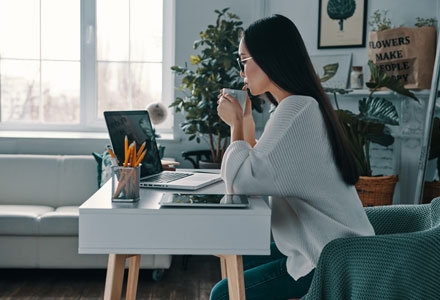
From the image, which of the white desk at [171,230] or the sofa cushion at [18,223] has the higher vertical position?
the white desk at [171,230]

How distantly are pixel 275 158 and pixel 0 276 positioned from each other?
8.45 ft

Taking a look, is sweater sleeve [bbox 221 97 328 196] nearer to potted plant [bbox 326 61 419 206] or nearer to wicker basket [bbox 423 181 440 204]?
potted plant [bbox 326 61 419 206]

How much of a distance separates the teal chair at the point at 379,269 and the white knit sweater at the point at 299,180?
0.13 m

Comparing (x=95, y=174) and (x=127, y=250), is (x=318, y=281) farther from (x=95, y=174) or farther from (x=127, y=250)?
(x=95, y=174)

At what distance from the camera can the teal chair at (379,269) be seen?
140 cm

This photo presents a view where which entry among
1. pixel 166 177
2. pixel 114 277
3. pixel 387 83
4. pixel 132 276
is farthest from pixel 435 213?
pixel 387 83

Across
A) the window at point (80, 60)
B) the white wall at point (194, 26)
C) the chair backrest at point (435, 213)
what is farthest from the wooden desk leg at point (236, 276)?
the window at point (80, 60)

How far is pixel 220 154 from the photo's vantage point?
3941 mm

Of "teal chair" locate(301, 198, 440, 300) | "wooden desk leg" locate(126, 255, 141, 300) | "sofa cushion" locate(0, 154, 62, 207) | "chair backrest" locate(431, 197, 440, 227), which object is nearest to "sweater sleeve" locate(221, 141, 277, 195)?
"teal chair" locate(301, 198, 440, 300)

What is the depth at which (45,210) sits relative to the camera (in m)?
3.60

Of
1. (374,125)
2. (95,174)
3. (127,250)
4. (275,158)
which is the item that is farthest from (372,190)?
(127,250)

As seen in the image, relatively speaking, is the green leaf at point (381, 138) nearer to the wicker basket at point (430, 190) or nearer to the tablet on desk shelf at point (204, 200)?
the wicker basket at point (430, 190)

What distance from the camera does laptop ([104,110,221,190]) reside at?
5.82 feet

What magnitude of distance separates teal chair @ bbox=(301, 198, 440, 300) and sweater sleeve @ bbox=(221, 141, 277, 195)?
0.22 metres
